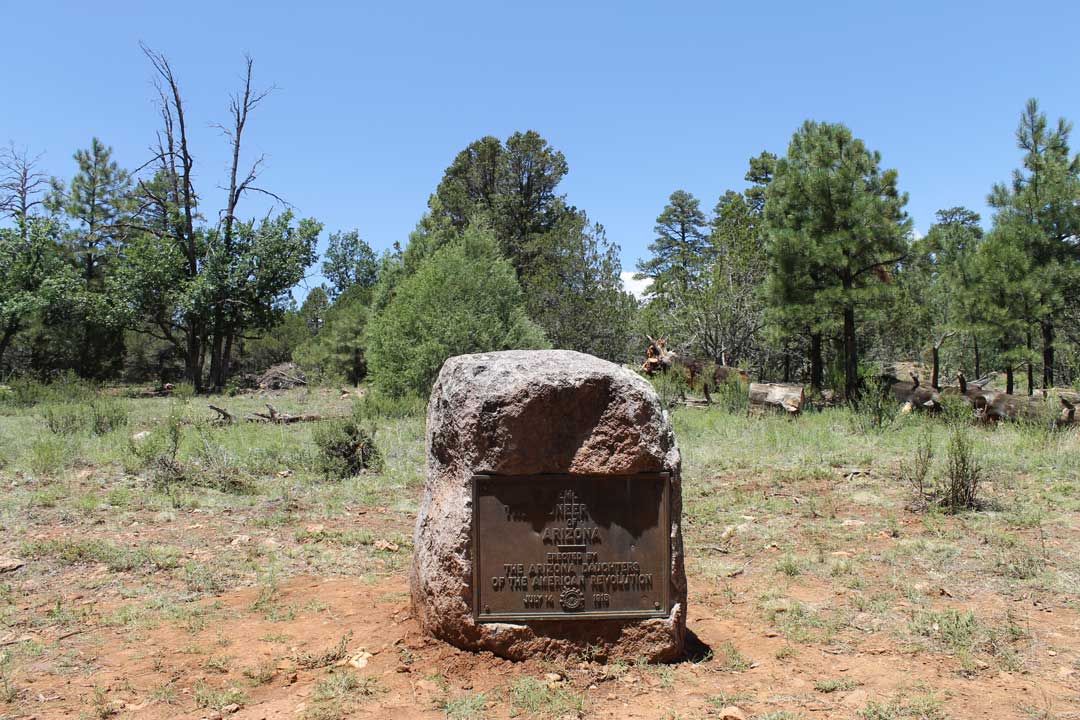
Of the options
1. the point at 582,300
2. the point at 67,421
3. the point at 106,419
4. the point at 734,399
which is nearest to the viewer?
the point at 67,421

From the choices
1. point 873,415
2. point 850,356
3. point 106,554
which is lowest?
point 106,554

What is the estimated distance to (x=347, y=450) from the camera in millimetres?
9141

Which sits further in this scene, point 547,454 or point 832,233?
point 832,233

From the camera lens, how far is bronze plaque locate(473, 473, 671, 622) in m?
3.94

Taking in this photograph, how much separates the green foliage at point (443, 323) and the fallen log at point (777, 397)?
205 inches

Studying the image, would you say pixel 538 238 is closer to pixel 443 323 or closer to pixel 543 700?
pixel 443 323

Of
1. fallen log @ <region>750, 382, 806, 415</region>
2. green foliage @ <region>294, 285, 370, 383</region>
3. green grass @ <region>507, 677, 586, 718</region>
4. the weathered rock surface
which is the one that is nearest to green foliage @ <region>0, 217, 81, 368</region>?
green foliage @ <region>294, 285, 370, 383</region>

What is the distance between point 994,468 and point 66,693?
856 centimetres

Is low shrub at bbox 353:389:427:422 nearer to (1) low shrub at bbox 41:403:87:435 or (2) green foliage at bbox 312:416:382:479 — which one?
(1) low shrub at bbox 41:403:87:435

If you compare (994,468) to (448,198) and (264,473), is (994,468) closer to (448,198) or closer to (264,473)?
(264,473)

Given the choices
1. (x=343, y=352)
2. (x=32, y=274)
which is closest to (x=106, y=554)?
(x=32, y=274)

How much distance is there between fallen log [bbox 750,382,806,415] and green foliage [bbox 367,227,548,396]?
5.20 m

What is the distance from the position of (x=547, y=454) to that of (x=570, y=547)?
1.73 ft

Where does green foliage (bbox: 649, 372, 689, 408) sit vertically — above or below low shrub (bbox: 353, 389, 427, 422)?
above
